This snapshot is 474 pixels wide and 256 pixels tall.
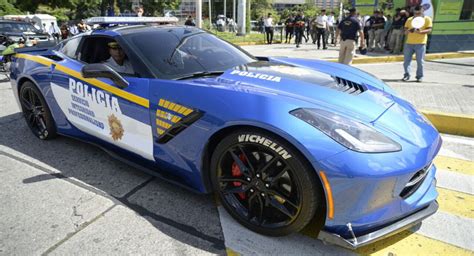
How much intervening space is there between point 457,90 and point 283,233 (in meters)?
5.58

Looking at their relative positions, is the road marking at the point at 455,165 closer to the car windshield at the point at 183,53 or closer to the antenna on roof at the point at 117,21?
the car windshield at the point at 183,53

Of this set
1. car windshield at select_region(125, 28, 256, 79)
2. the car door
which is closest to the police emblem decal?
the car door

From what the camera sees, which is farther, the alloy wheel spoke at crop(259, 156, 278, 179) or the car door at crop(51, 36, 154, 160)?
the car door at crop(51, 36, 154, 160)

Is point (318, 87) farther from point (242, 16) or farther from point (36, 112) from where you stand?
point (242, 16)

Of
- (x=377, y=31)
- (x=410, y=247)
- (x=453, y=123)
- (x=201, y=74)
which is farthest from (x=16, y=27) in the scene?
(x=410, y=247)

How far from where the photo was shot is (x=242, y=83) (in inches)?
98.3

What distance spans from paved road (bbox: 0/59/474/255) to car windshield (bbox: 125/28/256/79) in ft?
3.46

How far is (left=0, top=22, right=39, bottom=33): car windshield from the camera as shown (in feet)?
36.9

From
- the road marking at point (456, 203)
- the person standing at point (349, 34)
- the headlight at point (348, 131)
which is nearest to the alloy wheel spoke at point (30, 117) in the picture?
the headlight at point (348, 131)

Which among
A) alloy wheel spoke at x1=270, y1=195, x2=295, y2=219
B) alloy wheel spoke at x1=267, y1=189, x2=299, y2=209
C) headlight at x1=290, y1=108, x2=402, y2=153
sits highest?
headlight at x1=290, y1=108, x2=402, y2=153

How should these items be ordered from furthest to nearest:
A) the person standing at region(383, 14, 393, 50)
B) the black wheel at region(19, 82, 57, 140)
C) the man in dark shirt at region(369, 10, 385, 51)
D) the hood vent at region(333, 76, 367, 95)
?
the person standing at region(383, 14, 393, 50)
the man in dark shirt at region(369, 10, 385, 51)
the black wheel at region(19, 82, 57, 140)
the hood vent at region(333, 76, 367, 95)

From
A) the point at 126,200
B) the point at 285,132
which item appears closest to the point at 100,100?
the point at 126,200

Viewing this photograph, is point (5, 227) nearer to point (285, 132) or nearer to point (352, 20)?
point (285, 132)

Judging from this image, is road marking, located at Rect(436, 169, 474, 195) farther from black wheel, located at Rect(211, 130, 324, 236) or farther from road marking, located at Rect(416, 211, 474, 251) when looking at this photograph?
black wheel, located at Rect(211, 130, 324, 236)
